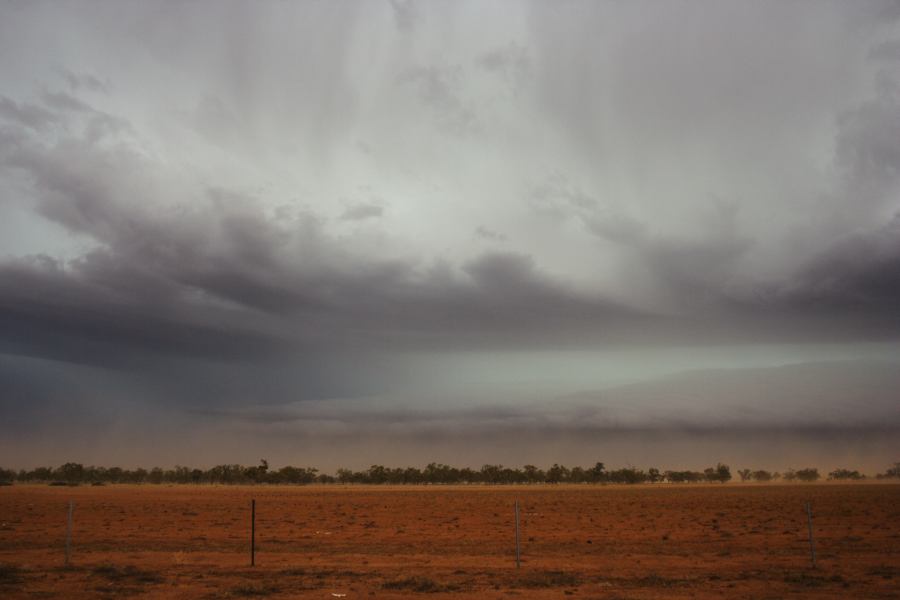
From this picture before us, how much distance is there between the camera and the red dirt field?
20.3m

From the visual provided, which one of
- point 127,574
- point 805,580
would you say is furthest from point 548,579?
point 127,574

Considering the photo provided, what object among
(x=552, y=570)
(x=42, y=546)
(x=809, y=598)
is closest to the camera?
(x=809, y=598)

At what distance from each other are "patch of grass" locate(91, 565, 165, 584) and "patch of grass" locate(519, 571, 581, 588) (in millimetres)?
12070

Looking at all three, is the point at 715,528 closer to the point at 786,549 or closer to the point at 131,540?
the point at 786,549

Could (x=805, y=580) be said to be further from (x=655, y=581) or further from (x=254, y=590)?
(x=254, y=590)

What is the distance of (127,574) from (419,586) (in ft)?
33.8

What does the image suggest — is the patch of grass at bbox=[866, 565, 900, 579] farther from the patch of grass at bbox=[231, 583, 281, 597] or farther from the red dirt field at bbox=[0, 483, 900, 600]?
the patch of grass at bbox=[231, 583, 281, 597]

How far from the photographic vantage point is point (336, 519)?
4928cm

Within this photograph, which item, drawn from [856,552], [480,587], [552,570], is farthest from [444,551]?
[856,552]

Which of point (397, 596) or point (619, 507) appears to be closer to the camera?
point (397, 596)

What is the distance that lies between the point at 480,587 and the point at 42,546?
2398 cm

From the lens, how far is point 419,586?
67.2 feet

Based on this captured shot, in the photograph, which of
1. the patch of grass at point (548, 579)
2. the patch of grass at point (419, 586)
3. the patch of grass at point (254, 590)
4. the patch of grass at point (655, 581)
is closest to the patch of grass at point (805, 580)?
the patch of grass at point (655, 581)

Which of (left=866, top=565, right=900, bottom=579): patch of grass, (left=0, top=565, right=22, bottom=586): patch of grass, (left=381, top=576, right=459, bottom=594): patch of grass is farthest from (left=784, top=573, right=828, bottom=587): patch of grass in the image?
(left=0, top=565, right=22, bottom=586): patch of grass
